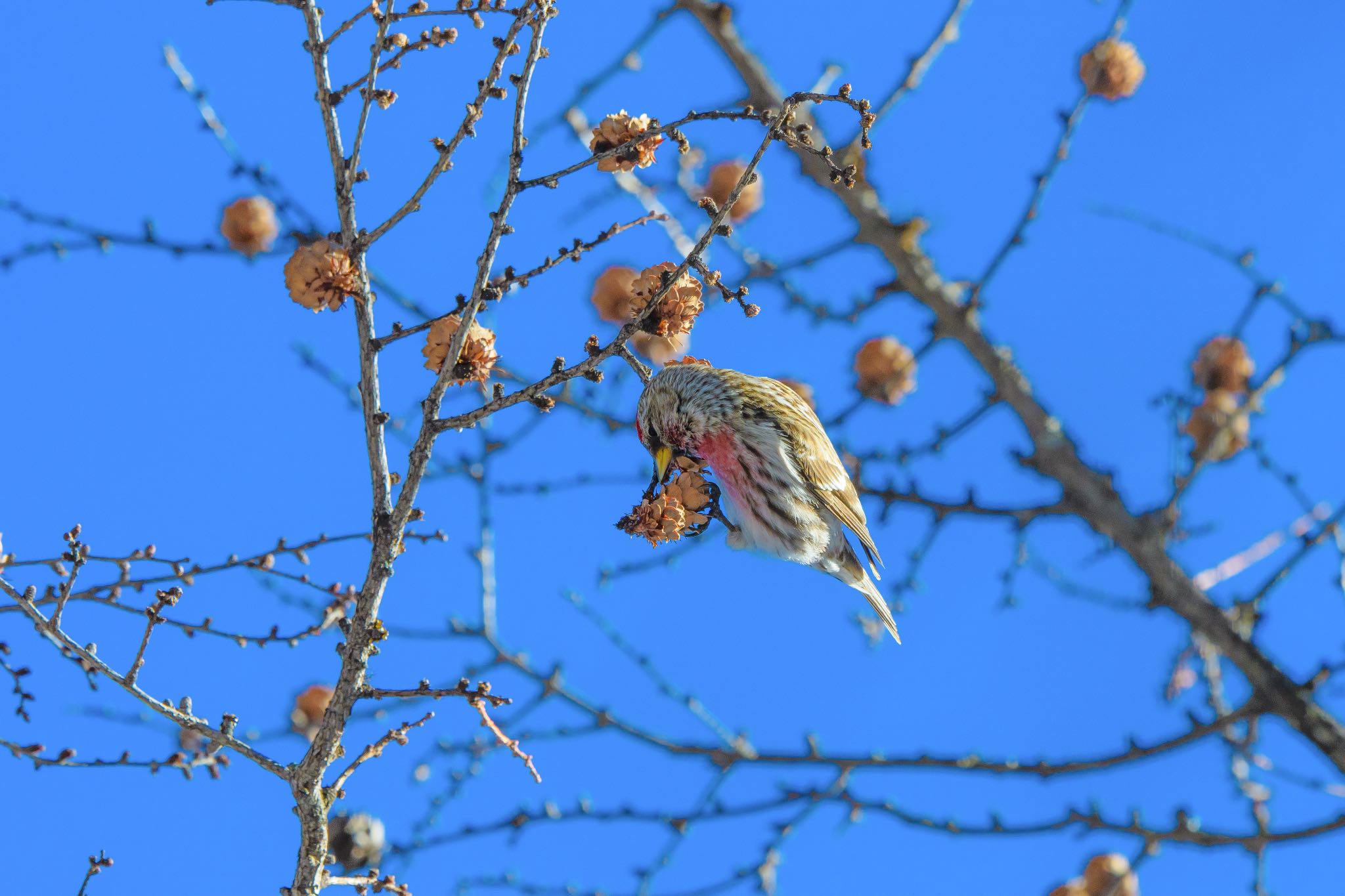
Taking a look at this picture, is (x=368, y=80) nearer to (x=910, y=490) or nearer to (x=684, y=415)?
(x=684, y=415)

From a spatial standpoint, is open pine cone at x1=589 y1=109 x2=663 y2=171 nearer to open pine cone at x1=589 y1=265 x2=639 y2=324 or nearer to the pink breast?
open pine cone at x1=589 y1=265 x2=639 y2=324

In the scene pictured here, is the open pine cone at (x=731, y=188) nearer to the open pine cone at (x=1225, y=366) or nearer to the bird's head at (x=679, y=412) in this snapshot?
the bird's head at (x=679, y=412)

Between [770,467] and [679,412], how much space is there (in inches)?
16.2

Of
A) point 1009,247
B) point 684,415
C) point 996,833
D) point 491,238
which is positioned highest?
point 1009,247

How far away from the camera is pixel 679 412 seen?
3896mm

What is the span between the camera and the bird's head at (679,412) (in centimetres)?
361

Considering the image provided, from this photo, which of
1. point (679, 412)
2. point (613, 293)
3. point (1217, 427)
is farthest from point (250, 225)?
point (1217, 427)

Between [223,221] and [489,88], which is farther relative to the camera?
[223,221]

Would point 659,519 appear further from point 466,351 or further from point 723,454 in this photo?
point 723,454

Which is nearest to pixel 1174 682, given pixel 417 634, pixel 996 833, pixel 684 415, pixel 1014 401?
pixel 1014 401

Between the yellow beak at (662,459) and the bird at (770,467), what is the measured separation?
0.07 meters

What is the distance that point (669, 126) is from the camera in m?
2.14

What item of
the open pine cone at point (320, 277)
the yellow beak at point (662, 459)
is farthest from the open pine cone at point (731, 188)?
the open pine cone at point (320, 277)

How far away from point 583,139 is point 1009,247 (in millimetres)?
1791
